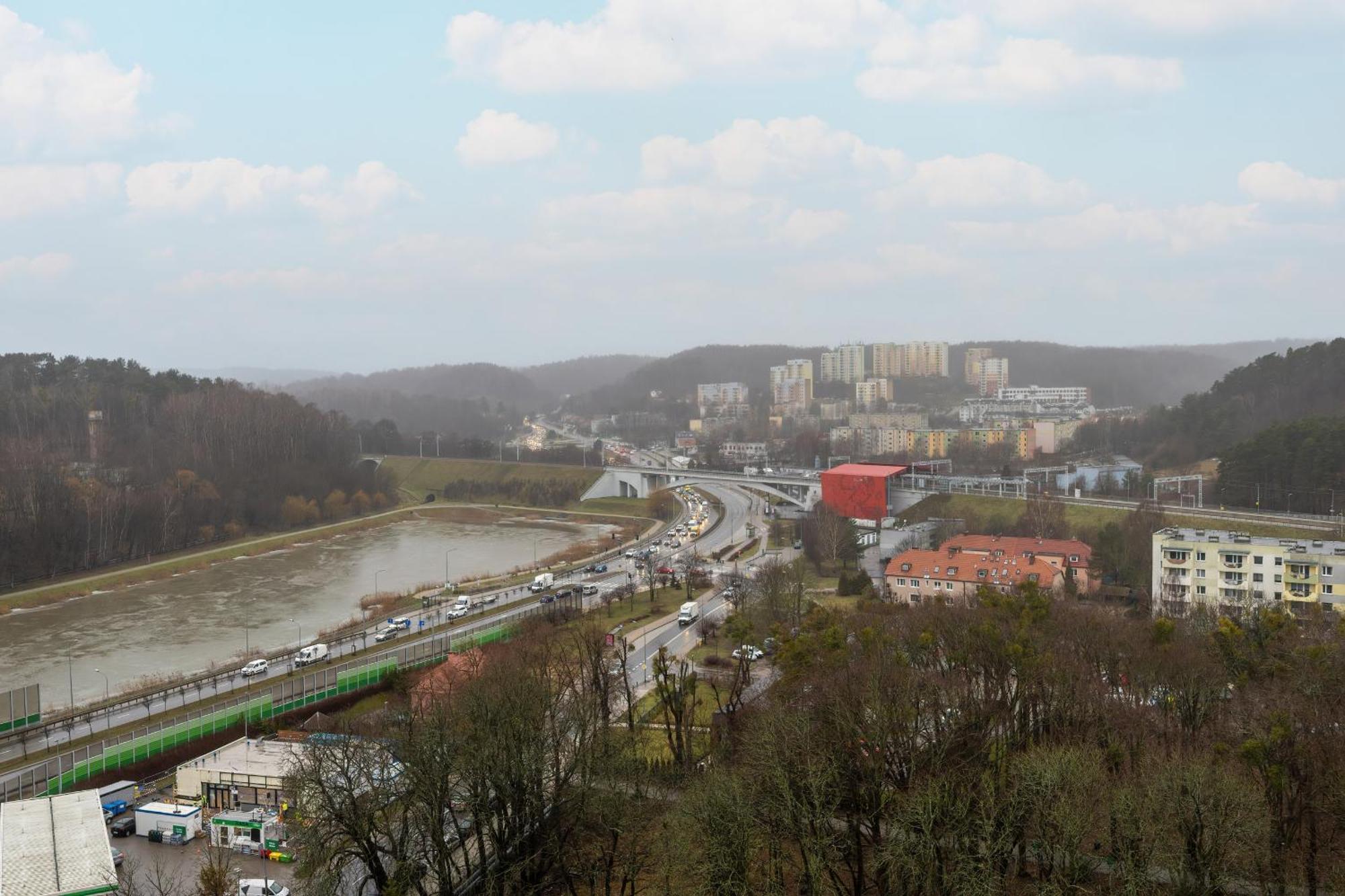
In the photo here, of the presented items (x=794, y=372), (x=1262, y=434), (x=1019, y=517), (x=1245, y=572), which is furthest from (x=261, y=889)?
(x=794, y=372)

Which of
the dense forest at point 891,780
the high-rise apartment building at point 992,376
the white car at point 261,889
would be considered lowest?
the white car at point 261,889

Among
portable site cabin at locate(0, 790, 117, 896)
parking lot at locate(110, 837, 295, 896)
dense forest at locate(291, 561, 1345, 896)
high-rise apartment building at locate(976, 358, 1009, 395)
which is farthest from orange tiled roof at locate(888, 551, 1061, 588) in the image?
high-rise apartment building at locate(976, 358, 1009, 395)

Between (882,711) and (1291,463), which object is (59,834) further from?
(1291,463)

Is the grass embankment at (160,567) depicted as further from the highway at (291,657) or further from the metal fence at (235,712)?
the metal fence at (235,712)

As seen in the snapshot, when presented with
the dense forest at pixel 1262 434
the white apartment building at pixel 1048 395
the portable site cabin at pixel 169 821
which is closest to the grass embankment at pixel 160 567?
the portable site cabin at pixel 169 821

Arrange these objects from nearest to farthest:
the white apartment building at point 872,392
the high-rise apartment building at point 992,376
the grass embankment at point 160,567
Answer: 1. the grass embankment at point 160,567
2. the white apartment building at point 872,392
3. the high-rise apartment building at point 992,376

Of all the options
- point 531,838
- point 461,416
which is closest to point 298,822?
point 531,838

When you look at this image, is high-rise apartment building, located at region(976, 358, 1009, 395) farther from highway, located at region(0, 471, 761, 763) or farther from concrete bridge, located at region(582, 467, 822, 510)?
highway, located at region(0, 471, 761, 763)
